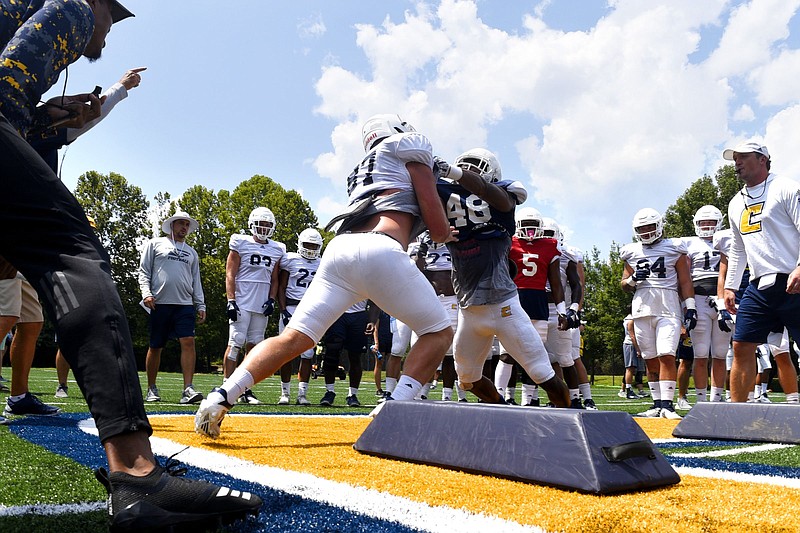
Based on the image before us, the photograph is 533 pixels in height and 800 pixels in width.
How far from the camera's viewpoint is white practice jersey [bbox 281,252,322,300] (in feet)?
32.3

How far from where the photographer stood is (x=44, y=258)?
1.73m

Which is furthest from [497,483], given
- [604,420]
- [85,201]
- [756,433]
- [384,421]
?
[85,201]

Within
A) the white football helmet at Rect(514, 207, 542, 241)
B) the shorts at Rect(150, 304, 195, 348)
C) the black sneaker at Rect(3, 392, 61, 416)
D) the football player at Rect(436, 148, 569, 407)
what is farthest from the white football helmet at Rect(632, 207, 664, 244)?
the black sneaker at Rect(3, 392, 61, 416)

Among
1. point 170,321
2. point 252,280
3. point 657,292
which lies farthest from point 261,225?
point 657,292

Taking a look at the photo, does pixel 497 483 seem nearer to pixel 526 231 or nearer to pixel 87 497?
pixel 87 497

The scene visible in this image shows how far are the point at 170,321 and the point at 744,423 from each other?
6798mm

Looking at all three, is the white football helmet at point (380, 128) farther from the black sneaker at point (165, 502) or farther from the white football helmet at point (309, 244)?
the white football helmet at point (309, 244)

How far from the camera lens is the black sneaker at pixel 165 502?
61.7 inches

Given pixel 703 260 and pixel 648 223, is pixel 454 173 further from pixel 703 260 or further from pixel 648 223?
pixel 703 260

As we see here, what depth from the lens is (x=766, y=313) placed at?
539 centimetres

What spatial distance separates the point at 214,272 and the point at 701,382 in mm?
31846

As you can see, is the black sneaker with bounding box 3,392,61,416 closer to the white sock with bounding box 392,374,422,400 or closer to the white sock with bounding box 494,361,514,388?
the white sock with bounding box 392,374,422,400

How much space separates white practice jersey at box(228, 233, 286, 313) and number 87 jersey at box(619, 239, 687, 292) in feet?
17.0

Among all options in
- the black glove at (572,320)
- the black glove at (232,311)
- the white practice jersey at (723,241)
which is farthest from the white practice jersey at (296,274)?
the white practice jersey at (723,241)
